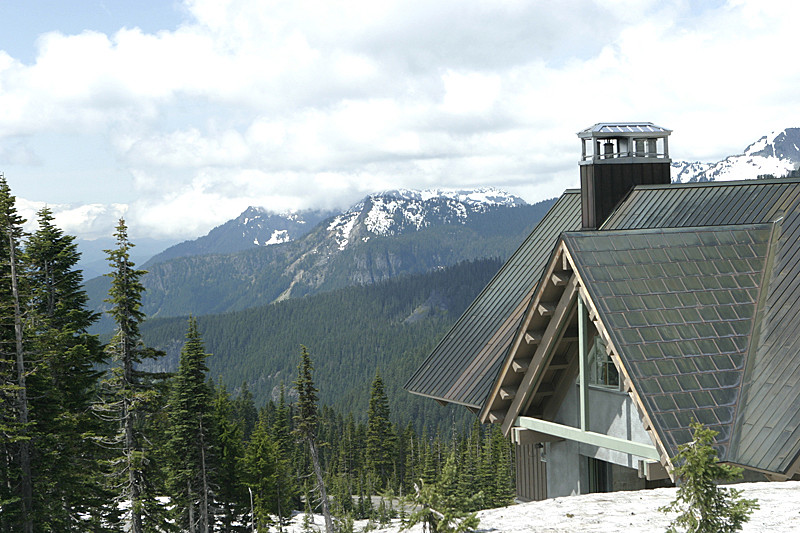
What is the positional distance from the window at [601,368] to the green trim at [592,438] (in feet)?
3.31

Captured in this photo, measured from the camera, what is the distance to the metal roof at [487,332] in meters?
16.4

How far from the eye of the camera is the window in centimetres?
1276

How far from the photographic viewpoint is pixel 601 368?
13023mm

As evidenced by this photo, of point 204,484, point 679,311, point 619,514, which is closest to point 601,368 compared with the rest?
point 679,311

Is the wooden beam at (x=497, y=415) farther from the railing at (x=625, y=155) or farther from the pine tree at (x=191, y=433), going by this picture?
the pine tree at (x=191, y=433)

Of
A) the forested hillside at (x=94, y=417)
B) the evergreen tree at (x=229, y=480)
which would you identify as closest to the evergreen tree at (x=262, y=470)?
the forested hillside at (x=94, y=417)

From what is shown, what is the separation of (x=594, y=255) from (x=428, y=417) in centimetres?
18499

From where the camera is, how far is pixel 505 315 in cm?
1773

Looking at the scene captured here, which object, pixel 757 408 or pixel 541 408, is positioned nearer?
pixel 757 408

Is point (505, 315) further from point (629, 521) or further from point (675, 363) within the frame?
point (629, 521)

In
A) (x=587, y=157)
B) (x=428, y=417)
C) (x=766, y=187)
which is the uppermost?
(x=587, y=157)

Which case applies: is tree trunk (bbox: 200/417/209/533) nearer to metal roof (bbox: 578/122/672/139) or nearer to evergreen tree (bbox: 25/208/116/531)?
evergreen tree (bbox: 25/208/116/531)

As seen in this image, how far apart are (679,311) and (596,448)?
357 centimetres

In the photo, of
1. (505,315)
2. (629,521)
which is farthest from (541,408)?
(629,521)
